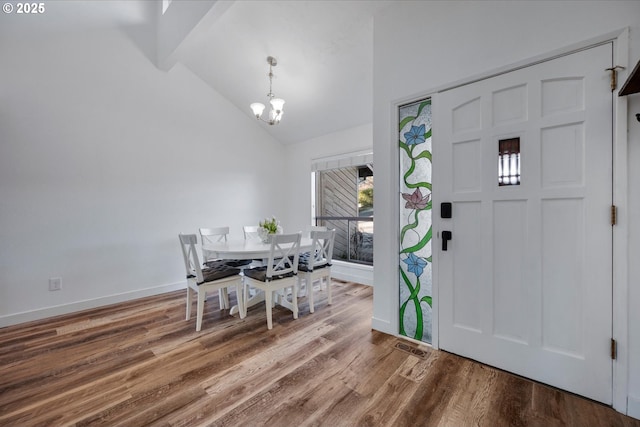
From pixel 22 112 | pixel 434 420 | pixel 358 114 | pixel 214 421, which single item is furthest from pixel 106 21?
pixel 434 420

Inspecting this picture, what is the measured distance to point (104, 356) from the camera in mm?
2146

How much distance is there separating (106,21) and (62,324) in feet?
11.5

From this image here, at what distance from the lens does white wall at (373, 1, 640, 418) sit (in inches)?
57.8

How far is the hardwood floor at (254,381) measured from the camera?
4.90 ft

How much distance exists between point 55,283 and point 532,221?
4587mm

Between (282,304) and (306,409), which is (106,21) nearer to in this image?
(282,304)

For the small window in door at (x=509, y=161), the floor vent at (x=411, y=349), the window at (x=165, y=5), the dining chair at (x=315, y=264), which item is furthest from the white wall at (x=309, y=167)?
the window at (x=165, y=5)

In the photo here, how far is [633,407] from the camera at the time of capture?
1461mm

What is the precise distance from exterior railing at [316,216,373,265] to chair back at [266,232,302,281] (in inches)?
73.9

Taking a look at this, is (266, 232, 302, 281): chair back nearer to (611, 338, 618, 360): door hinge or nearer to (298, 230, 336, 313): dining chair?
(298, 230, 336, 313): dining chair

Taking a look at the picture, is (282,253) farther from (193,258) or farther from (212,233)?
(212,233)

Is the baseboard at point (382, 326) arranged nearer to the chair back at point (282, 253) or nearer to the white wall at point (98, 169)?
the chair back at point (282, 253)

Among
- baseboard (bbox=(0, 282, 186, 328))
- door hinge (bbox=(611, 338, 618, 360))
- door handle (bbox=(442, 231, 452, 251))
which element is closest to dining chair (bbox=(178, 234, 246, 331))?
baseboard (bbox=(0, 282, 186, 328))

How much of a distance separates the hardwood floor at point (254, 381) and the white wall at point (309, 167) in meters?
1.64
